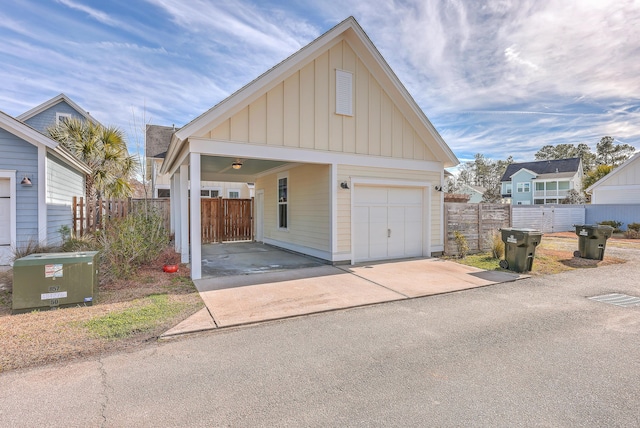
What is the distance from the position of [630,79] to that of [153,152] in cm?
2441

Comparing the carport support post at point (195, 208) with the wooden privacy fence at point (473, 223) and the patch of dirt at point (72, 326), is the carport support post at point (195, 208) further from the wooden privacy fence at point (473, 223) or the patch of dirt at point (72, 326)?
the wooden privacy fence at point (473, 223)

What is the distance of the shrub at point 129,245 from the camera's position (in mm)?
6676

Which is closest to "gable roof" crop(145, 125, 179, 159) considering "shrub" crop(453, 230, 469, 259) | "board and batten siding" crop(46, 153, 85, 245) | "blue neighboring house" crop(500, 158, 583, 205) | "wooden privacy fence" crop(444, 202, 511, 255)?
"board and batten siding" crop(46, 153, 85, 245)

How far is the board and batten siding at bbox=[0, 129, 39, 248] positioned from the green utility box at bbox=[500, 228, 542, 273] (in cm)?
1221

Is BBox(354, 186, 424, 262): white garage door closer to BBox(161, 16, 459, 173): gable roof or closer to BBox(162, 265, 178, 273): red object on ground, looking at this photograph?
BBox(161, 16, 459, 173): gable roof

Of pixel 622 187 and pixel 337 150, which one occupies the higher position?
pixel 337 150

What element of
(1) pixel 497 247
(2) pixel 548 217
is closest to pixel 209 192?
(1) pixel 497 247

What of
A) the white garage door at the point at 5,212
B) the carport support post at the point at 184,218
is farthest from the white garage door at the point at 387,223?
the white garage door at the point at 5,212

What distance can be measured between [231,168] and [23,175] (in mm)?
5971

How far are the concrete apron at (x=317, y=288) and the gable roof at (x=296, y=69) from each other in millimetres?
3522

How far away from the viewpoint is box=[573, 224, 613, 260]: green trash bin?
9.38 m

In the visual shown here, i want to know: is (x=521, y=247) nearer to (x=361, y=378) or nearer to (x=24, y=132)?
(x=361, y=378)

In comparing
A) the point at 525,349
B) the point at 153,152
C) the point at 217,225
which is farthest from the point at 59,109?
the point at 525,349

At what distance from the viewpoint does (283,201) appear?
1218cm
